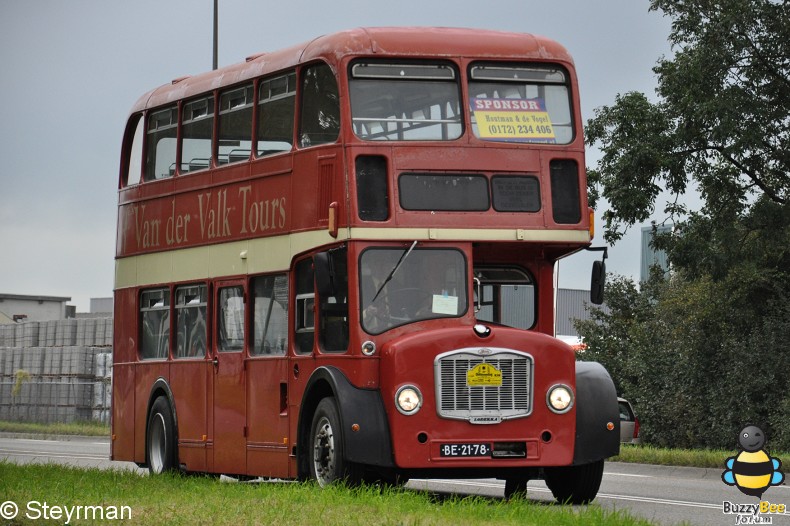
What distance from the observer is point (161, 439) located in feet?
65.9

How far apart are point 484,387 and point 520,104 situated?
3011mm

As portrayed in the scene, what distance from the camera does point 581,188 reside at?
15805mm

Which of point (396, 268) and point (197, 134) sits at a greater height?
point (197, 134)

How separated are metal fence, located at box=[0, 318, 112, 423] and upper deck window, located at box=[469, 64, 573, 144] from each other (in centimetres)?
3501

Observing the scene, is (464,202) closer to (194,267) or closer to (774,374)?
(194,267)

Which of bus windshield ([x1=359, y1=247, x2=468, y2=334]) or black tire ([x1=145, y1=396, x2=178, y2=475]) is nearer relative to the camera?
bus windshield ([x1=359, y1=247, x2=468, y2=334])

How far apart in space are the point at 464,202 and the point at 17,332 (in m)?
46.0

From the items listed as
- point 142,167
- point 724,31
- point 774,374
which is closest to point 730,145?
point 724,31

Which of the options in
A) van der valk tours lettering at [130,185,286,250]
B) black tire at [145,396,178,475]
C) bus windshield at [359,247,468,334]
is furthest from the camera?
black tire at [145,396,178,475]

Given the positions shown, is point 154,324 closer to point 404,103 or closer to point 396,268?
point 396,268

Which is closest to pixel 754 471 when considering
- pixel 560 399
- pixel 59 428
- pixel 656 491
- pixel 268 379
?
pixel 656 491

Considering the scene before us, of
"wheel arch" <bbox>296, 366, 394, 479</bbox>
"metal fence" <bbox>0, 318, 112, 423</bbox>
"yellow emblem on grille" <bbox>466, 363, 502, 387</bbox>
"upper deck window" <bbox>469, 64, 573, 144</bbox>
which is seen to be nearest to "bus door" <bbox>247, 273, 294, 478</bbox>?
"wheel arch" <bbox>296, 366, 394, 479</bbox>

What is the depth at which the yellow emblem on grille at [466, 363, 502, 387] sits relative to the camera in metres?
14.6

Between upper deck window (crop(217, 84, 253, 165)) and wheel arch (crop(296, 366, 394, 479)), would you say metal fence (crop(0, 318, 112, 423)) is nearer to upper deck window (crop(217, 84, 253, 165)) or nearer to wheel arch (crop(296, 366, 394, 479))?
upper deck window (crop(217, 84, 253, 165))
